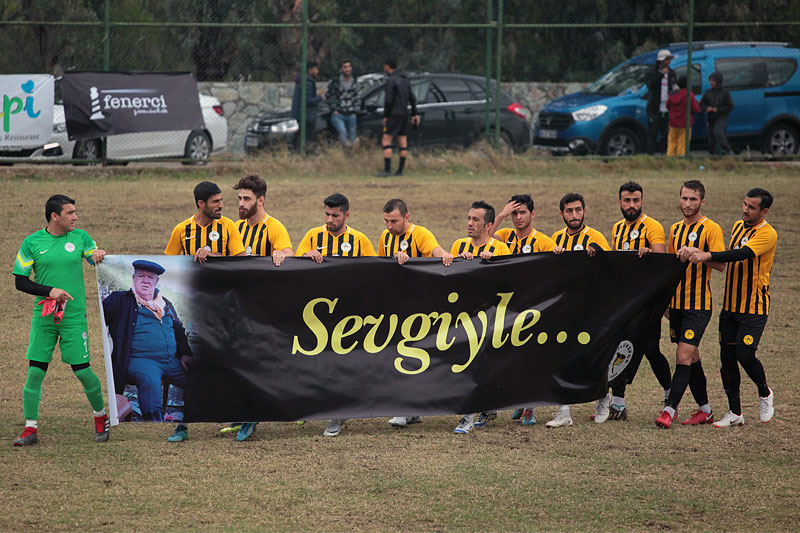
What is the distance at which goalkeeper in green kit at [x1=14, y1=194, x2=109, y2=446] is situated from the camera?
24.0 ft

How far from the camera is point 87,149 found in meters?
18.8

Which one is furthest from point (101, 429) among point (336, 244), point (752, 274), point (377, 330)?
point (752, 274)

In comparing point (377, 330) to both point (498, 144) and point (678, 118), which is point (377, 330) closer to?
point (498, 144)

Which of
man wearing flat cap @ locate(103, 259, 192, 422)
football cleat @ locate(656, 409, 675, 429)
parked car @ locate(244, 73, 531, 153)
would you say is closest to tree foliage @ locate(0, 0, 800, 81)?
parked car @ locate(244, 73, 531, 153)

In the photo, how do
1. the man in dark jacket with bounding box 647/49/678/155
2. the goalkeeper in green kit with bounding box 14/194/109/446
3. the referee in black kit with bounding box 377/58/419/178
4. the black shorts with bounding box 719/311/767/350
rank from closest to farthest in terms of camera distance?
1. the goalkeeper in green kit with bounding box 14/194/109/446
2. the black shorts with bounding box 719/311/767/350
3. the referee in black kit with bounding box 377/58/419/178
4. the man in dark jacket with bounding box 647/49/678/155

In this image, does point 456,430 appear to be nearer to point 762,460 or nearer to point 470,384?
point 470,384

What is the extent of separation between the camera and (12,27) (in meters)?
19.1

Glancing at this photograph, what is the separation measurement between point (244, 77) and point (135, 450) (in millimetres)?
17754

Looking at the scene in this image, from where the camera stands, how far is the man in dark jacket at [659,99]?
19.7m

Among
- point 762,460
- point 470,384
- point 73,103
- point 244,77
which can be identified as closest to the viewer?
point 762,460

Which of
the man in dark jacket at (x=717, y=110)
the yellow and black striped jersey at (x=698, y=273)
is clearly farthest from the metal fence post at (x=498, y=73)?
the yellow and black striped jersey at (x=698, y=273)

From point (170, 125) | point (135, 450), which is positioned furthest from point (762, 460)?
point (170, 125)

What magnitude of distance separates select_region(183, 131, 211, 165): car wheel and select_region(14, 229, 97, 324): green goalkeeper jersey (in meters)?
12.2

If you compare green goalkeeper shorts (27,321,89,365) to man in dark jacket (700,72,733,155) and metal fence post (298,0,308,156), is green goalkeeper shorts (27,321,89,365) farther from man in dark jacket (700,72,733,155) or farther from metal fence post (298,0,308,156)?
man in dark jacket (700,72,733,155)
